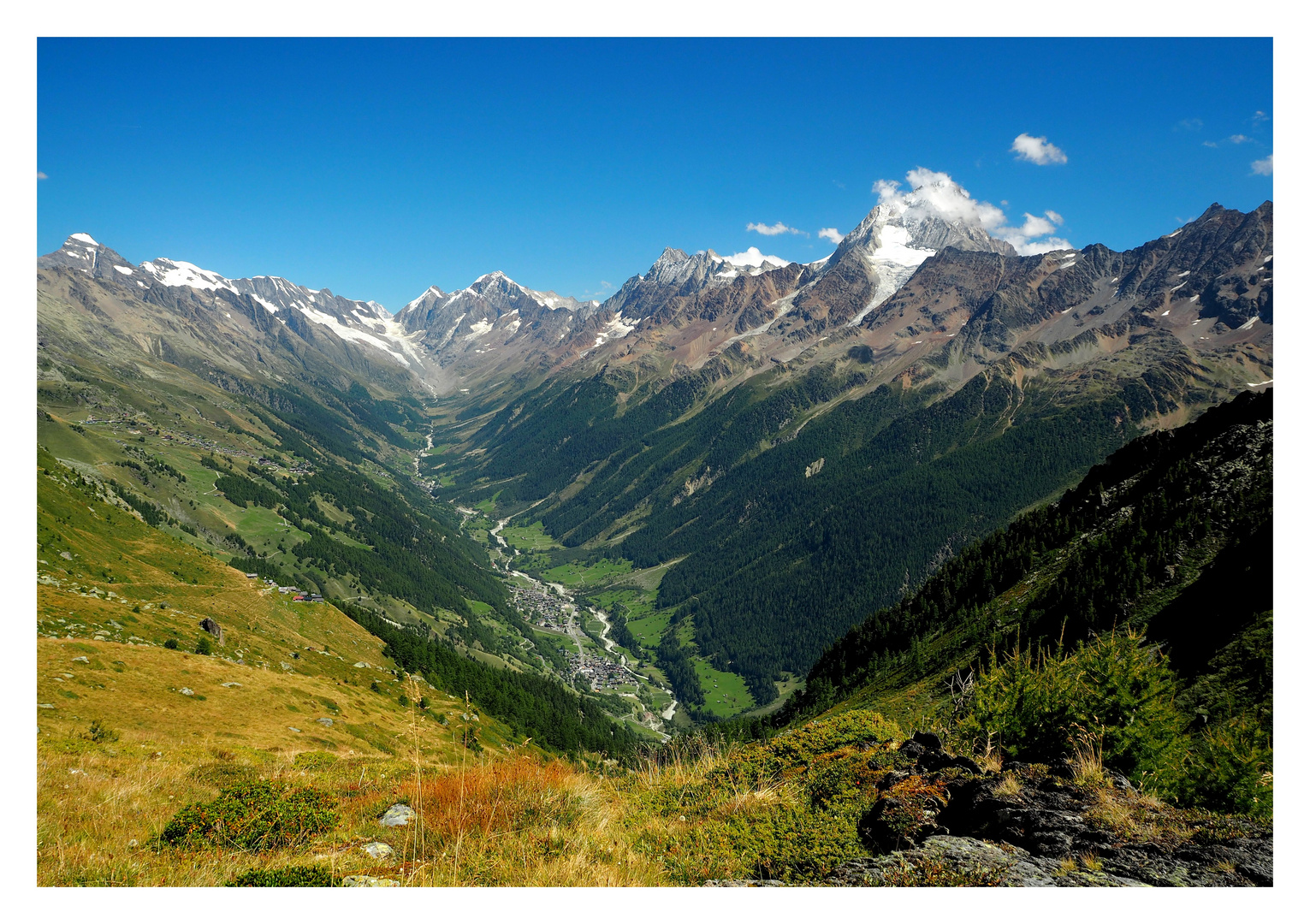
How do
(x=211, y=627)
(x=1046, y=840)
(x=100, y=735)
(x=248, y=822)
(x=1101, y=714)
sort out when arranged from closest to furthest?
1. (x=1046, y=840)
2. (x=248, y=822)
3. (x=1101, y=714)
4. (x=100, y=735)
5. (x=211, y=627)

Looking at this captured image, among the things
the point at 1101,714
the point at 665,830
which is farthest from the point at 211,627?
the point at 1101,714

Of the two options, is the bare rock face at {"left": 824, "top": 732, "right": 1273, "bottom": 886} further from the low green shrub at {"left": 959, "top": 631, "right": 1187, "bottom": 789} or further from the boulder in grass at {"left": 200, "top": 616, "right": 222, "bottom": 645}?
the boulder in grass at {"left": 200, "top": 616, "right": 222, "bottom": 645}

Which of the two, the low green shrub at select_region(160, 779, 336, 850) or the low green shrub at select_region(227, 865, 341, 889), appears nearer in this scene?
the low green shrub at select_region(227, 865, 341, 889)

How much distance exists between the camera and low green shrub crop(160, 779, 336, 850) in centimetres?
964

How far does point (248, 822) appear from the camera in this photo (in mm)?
9805

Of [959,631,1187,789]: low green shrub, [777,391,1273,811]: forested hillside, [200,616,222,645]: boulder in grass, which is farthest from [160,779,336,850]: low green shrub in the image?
[200,616,222,645]: boulder in grass

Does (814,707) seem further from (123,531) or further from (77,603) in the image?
(123,531)

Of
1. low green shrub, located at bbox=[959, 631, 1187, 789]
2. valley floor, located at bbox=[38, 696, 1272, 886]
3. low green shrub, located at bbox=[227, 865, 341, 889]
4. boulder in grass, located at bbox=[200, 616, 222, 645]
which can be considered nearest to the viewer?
low green shrub, located at bbox=[227, 865, 341, 889]

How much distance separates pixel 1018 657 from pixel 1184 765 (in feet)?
14.5

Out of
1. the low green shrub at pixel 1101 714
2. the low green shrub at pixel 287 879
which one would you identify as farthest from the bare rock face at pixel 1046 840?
the low green shrub at pixel 287 879

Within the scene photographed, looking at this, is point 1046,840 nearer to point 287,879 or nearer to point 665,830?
point 665,830

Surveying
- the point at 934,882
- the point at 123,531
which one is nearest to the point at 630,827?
the point at 934,882

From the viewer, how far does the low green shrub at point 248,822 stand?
9.64 metres

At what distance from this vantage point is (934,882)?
867 centimetres
